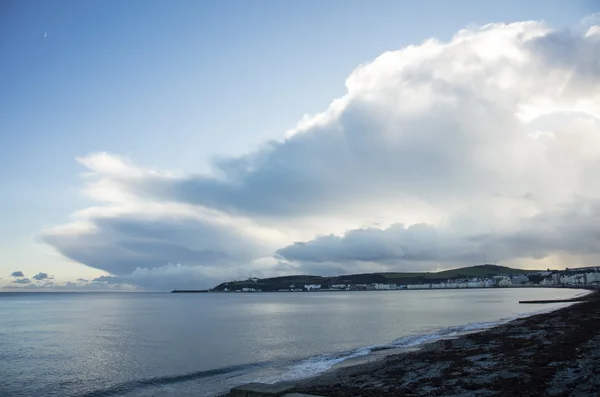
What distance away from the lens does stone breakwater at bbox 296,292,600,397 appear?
66.1 ft

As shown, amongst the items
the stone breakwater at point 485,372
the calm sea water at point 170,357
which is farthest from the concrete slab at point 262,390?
the calm sea water at point 170,357

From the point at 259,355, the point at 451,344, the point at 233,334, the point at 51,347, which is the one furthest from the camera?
the point at 233,334

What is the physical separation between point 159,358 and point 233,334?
22400 mm

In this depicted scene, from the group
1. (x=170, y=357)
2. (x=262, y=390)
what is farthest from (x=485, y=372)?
(x=170, y=357)

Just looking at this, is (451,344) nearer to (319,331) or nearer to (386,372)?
(386,372)

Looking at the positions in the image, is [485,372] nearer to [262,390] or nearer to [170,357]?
[262,390]

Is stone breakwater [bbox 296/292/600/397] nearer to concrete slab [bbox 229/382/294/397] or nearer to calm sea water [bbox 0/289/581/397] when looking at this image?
concrete slab [bbox 229/382/294/397]

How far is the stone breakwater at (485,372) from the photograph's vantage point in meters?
20.1

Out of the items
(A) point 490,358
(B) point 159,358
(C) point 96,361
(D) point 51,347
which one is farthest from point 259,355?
(D) point 51,347

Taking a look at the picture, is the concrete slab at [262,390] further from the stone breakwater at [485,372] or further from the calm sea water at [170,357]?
the calm sea water at [170,357]

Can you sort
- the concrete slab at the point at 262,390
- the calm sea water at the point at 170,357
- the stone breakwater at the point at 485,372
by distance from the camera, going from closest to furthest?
the stone breakwater at the point at 485,372 → the concrete slab at the point at 262,390 → the calm sea water at the point at 170,357

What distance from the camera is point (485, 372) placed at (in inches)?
961

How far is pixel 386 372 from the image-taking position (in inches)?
1126

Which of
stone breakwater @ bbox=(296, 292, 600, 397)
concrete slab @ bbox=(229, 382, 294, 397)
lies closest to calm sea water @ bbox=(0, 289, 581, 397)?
stone breakwater @ bbox=(296, 292, 600, 397)
